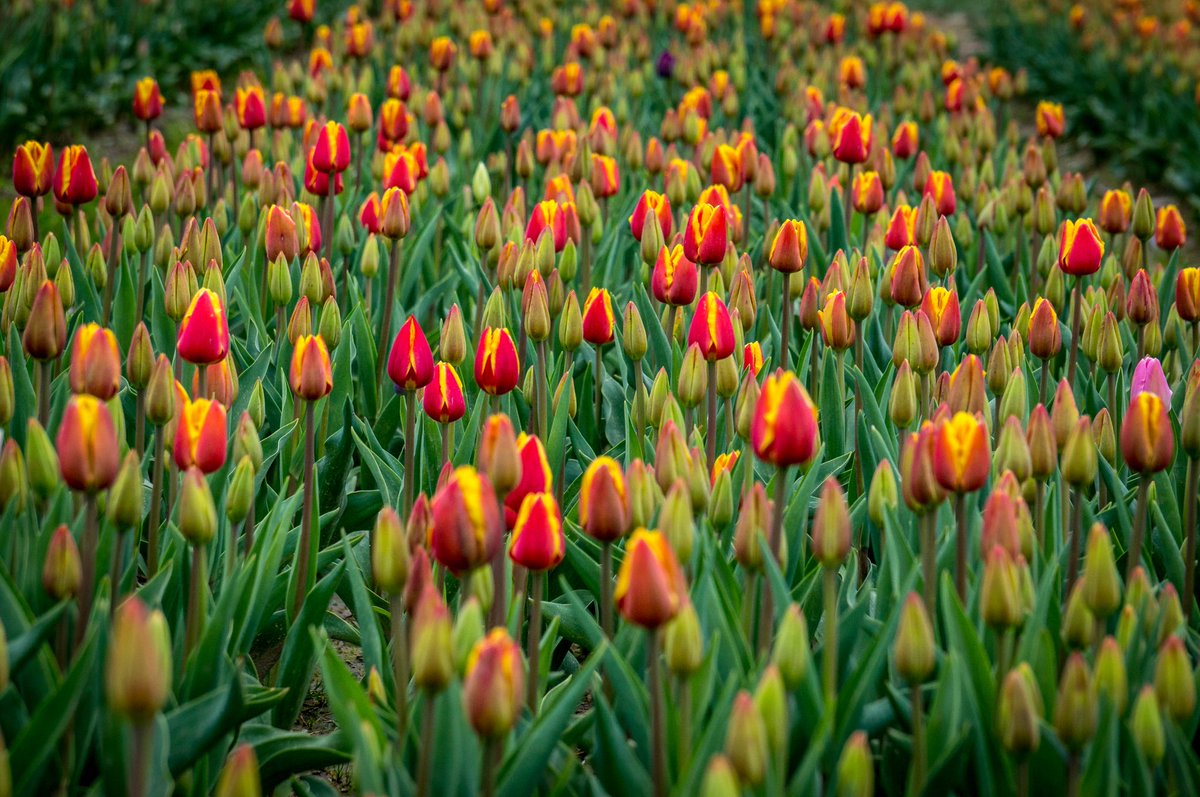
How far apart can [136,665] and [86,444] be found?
0.41 meters

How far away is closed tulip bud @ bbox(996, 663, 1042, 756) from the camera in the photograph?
149 centimetres

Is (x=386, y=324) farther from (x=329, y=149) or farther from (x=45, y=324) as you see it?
(x=45, y=324)

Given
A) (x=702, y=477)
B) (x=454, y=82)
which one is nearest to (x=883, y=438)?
(x=702, y=477)

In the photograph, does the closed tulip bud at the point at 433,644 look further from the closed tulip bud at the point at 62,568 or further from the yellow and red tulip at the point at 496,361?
the yellow and red tulip at the point at 496,361

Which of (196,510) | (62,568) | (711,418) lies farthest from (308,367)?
(711,418)

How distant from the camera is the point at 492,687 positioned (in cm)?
140

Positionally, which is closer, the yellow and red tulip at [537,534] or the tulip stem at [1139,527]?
the yellow and red tulip at [537,534]

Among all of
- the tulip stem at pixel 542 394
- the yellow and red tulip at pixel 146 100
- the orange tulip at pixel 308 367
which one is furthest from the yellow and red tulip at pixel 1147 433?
the yellow and red tulip at pixel 146 100

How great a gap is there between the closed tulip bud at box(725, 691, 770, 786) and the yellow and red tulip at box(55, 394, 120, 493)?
0.88 meters

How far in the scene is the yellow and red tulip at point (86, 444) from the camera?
1630mm

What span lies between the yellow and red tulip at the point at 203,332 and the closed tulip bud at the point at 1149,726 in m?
1.48

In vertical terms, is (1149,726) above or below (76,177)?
below

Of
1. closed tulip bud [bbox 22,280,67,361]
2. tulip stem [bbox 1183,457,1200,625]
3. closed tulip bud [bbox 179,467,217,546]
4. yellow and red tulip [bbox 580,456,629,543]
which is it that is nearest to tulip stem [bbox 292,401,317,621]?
closed tulip bud [bbox 179,467,217,546]

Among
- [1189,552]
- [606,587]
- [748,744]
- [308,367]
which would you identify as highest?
[308,367]
